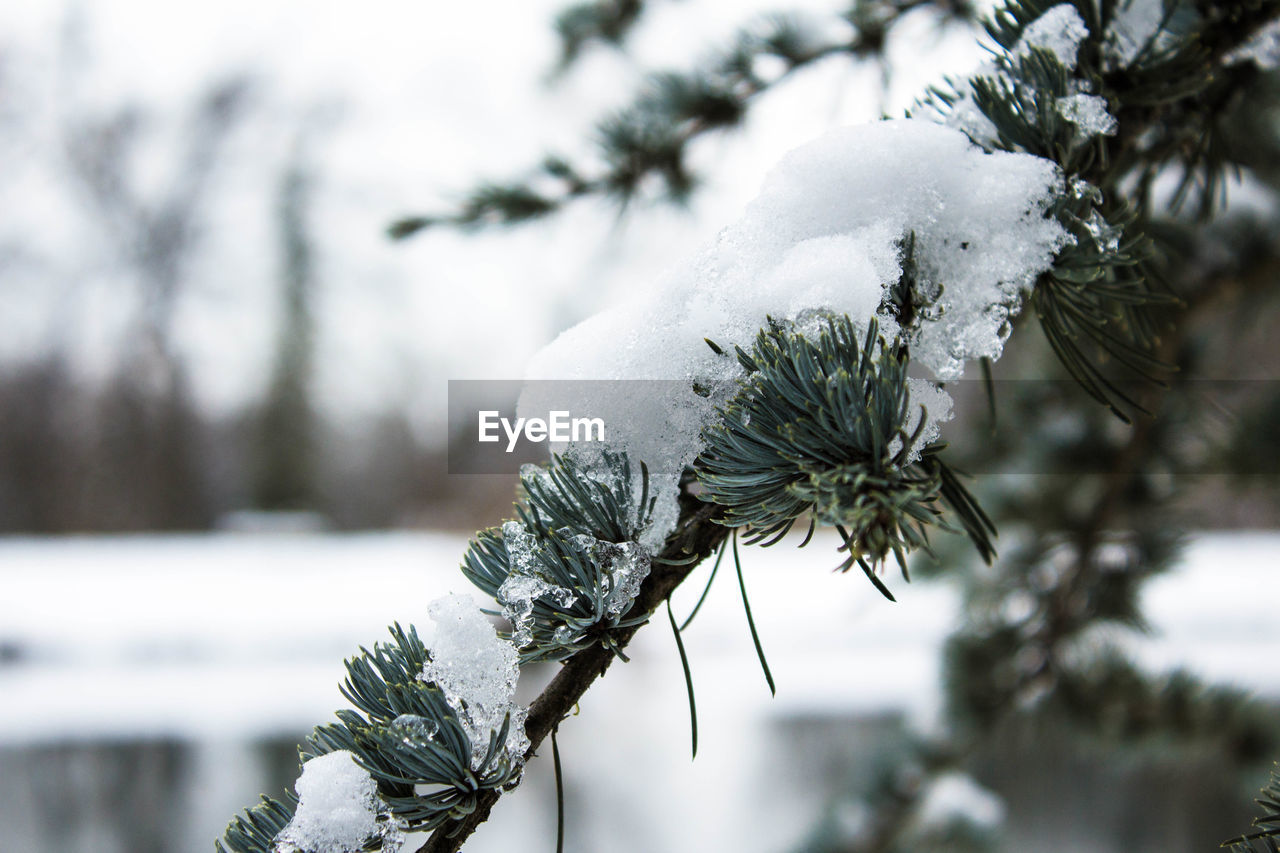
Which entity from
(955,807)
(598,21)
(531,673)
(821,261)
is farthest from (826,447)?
(531,673)

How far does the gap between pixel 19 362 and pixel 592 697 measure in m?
6.74

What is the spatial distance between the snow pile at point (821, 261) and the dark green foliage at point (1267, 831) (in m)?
0.18

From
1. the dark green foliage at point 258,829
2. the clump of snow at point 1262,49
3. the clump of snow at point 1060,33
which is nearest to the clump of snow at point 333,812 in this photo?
the dark green foliage at point 258,829

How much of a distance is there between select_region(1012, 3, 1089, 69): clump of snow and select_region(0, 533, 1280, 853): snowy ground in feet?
7.34

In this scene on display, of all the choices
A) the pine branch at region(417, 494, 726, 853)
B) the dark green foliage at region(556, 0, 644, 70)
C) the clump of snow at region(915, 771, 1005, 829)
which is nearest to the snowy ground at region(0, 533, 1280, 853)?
the clump of snow at region(915, 771, 1005, 829)

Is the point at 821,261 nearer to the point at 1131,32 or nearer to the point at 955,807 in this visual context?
the point at 1131,32

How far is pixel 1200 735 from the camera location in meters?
0.98

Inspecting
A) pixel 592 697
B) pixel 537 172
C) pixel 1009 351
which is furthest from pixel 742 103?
pixel 592 697

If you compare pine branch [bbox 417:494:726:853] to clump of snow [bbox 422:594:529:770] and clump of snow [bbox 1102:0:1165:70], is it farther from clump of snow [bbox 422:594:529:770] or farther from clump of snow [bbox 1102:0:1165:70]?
clump of snow [bbox 1102:0:1165:70]

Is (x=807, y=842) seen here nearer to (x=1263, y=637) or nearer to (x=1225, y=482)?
(x=1225, y=482)

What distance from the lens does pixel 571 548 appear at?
0.29 m

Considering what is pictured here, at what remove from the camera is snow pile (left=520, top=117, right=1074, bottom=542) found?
0.99ft

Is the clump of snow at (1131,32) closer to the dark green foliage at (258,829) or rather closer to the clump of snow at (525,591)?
the clump of snow at (525,591)

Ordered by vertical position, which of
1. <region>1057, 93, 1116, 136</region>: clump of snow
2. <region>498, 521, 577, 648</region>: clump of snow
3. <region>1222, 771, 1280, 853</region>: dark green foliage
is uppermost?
<region>1057, 93, 1116, 136</region>: clump of snow
